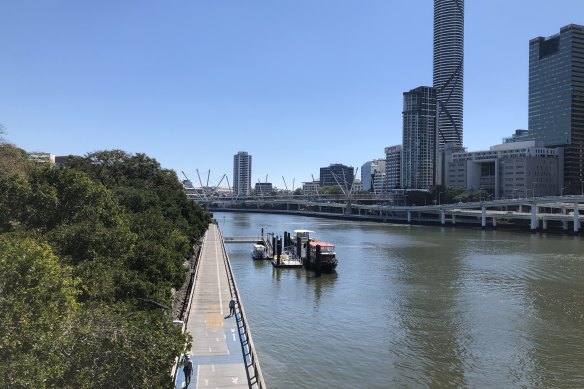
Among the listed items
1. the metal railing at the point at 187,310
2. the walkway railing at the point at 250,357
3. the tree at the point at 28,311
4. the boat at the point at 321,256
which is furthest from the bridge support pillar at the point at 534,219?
the tree at the point at 28,311

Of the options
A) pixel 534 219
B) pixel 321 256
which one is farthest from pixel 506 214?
pixel 321 256

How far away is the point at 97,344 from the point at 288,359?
48.3 feet

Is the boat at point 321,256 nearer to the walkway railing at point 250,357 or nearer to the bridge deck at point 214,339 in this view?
the bridge deck at point 214,339

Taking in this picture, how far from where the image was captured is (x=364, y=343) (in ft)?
87.9

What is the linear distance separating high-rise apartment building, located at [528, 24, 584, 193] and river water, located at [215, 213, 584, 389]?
466 feet

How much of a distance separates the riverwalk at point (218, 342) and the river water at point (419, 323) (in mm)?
1944

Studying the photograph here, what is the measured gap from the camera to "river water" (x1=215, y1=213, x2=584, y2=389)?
22656 millimetres

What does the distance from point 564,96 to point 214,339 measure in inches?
7627

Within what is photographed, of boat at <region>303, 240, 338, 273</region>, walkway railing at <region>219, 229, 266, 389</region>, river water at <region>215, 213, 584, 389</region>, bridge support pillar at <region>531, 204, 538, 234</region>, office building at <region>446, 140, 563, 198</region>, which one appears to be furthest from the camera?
office building at <region>446, 140, 563, 198</region>

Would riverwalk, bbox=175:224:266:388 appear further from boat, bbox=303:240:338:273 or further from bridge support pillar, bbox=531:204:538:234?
bridge support pillar, bbox=531:204:538:234

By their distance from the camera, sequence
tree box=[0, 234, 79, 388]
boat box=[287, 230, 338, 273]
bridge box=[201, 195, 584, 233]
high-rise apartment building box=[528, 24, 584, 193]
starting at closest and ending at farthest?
tree box=[0, 234, 79, 388]
boat box=[287, 230, 338, 273]
bridge box=[201, 195, 584, 233]
high-rise apartment building box=[528, 24, 584, 193]

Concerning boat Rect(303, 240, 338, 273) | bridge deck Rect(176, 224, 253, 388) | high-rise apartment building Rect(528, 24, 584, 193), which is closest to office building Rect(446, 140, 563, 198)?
high-rise apartment building Rect(528, 24, 584, 193)

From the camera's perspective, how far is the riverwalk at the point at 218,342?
59.8 feet

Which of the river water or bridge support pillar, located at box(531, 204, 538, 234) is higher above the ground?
bridge support pillar, located at box(531, 204, 538, 234)
